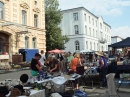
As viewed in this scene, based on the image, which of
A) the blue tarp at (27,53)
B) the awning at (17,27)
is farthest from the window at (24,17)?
the blue tarp at (27,53)

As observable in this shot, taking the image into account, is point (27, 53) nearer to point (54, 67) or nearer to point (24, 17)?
point (24, 17)

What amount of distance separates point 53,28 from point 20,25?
14.2 metres

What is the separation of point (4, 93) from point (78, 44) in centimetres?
4312

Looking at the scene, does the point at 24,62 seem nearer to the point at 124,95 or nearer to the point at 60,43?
the point at 60,43

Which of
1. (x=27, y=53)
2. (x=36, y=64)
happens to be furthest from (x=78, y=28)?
(x=36, y=64)

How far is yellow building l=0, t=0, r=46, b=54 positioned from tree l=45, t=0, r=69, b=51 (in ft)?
22.0

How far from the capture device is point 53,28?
3794 centimetres

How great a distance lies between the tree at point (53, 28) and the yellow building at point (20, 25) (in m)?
6.70

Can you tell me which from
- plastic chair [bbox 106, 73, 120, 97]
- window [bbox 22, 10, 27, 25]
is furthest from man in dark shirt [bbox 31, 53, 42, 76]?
window [bbox 22, 10, 27, 25]

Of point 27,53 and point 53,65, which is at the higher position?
point 27,53

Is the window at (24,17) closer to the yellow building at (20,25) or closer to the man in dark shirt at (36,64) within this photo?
the yellow building at (20,25)

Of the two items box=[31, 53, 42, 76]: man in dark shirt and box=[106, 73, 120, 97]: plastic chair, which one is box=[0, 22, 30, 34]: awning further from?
box=[106, 73, 120, 97]: plastic chair

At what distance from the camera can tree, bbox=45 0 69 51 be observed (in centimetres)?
3778

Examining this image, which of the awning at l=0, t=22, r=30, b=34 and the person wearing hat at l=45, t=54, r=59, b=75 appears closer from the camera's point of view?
the person wearing hat at l=45, t=54, r=59, b=75
